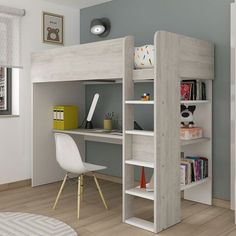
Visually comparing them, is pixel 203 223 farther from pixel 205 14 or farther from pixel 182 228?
pixel 205 14

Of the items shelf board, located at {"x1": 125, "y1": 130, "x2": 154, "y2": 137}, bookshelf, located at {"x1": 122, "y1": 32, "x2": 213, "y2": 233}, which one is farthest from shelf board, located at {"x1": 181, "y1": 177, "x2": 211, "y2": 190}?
shelf board, located at {"x1": 125, "y1": 130, "x2": 154, "y2": 137}

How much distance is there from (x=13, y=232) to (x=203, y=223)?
159 centimetres

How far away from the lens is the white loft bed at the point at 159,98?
2.71 metres

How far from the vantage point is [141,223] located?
2.86 meters

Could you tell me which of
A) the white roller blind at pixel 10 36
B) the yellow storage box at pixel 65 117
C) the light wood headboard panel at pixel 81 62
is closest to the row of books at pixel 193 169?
the light wood headboard panel at pixel 81 62

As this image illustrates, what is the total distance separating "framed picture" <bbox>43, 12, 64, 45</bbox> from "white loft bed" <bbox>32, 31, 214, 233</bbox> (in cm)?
74

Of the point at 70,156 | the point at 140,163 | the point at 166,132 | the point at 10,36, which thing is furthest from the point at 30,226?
the point at 10,36

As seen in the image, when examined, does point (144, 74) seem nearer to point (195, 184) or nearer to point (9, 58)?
point (195, 184)

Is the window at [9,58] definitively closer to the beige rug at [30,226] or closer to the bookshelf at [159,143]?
the beige rug at [30,226]

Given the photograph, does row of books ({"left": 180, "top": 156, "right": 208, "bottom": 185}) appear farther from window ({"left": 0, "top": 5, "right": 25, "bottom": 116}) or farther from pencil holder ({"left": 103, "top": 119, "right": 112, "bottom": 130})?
window ({"left": 0, "top": 5, "right": 25, "bottom": 116})

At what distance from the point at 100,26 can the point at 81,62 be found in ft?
3.48

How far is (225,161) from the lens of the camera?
3.32 metres

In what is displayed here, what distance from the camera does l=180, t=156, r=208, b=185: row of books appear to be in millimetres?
3121

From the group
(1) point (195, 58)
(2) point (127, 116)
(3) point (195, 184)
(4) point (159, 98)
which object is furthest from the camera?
(3) point (195, 184)
